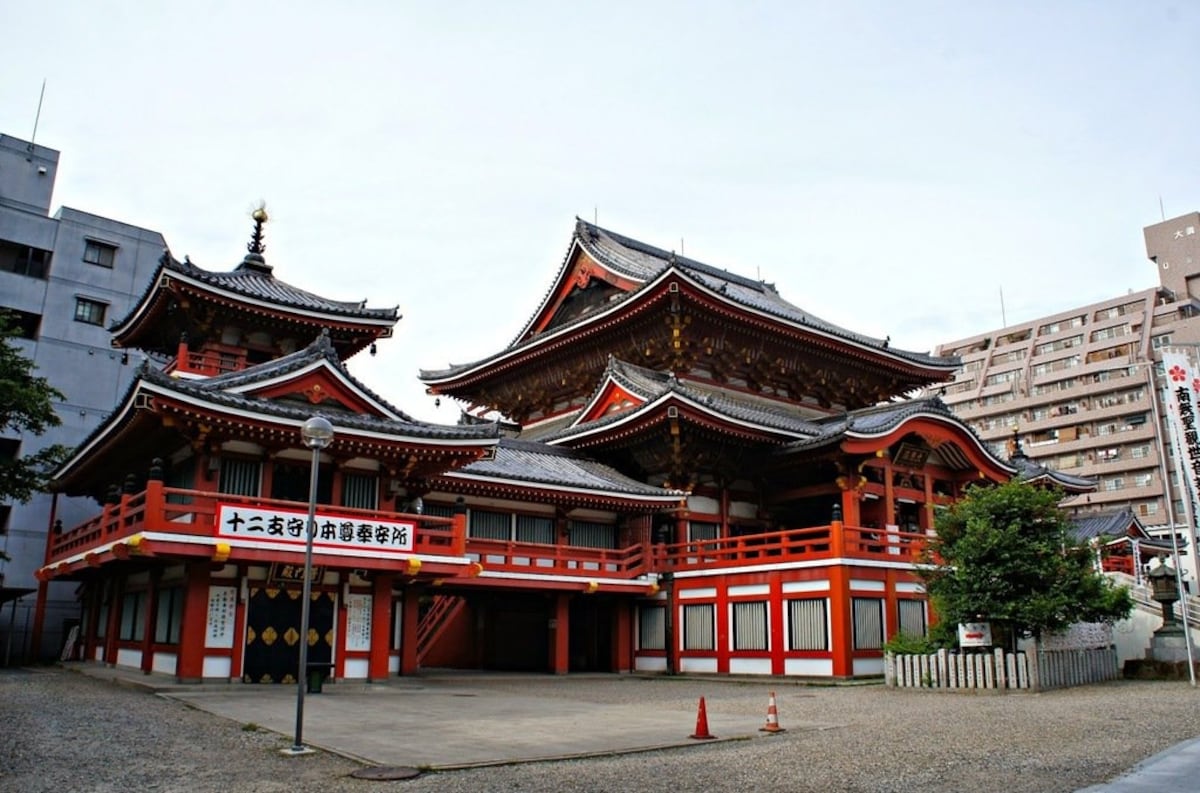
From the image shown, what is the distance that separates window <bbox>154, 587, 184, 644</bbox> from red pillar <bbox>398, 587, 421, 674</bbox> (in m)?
5.95

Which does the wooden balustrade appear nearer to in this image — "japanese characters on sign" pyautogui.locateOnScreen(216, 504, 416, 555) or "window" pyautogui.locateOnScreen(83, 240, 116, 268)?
"japanese characters on sign" pyautogui.locateOnScreen(216, 504, 416, 555)

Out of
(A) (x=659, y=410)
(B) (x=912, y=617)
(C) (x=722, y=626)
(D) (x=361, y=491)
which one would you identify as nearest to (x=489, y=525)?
(D) (x=361, y=491)

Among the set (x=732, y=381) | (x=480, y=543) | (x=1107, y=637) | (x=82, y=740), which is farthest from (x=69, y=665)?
(x=1107, y=637)

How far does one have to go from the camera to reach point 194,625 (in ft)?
72.0

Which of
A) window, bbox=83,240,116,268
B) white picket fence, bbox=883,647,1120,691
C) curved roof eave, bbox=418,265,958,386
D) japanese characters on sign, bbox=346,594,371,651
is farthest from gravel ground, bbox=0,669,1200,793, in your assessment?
window, bbox=83,240,116,268

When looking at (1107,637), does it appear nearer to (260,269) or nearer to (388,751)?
(388,751)

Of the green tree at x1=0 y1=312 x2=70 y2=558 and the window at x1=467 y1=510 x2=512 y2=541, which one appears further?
the window at x1=467 y1=510 x2=512 y2=541

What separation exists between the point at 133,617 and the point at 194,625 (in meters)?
5.76

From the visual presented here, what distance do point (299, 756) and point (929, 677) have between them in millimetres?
15983

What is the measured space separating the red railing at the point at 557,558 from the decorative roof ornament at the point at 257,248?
12644mm

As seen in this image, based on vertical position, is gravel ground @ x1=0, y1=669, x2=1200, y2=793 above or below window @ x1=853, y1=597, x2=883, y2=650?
below

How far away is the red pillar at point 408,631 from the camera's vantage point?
26344mm

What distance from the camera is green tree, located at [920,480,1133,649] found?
22.0 meters

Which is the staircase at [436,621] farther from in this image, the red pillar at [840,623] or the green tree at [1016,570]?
the green tree at [1016,570]
